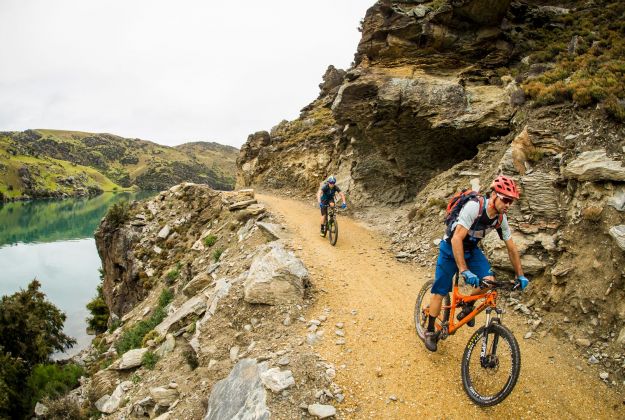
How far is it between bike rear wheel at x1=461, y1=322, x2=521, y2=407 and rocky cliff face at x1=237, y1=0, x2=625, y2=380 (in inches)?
128

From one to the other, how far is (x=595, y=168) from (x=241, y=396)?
33.5 ft

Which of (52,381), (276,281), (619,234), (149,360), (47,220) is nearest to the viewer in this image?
(619,234)

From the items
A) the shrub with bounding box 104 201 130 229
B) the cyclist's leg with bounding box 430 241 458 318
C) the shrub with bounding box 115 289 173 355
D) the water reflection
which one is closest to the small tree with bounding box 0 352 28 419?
the shrub with bounding box 115 289 173 355

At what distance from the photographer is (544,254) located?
934cm

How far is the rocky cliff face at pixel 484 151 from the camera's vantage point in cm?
812

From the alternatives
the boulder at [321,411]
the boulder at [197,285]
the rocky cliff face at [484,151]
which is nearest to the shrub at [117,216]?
the rocky cliff face at [484,151]

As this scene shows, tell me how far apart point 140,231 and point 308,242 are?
16.5 meters

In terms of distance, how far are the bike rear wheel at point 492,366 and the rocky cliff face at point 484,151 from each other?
3255 mm

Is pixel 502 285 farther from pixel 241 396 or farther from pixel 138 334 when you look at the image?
pixel 138 334

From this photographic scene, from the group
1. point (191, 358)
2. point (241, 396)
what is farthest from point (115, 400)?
point (241, 396)

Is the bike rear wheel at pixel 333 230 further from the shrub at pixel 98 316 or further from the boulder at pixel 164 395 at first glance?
the shrub at pixel 98 316

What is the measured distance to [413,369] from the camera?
6.31 meters

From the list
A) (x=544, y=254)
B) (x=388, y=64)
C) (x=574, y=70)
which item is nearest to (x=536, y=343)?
(x=544, y=254)

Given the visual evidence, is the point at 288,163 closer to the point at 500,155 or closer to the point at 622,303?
the point at 500,155
